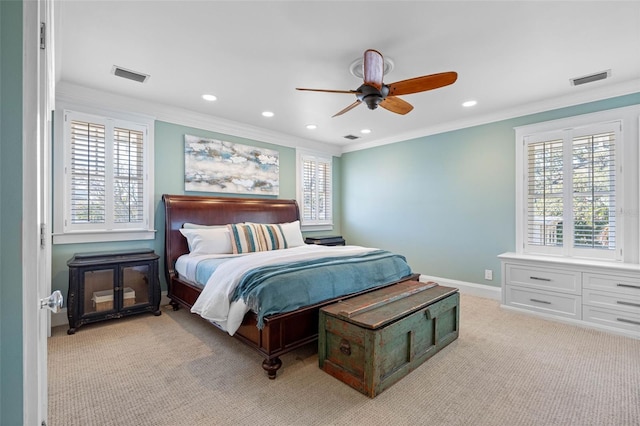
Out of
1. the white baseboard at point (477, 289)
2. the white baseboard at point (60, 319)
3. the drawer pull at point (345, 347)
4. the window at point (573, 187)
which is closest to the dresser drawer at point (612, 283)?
the window at point (573, 187)

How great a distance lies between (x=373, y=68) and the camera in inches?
92.4

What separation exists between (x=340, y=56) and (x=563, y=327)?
364cm

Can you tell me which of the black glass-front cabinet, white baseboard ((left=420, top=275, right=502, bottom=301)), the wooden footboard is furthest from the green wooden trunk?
the black glass-front cabinet

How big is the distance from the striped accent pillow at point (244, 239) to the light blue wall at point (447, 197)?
2.61m

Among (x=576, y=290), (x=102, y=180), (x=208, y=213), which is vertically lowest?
(x=576, y=290)

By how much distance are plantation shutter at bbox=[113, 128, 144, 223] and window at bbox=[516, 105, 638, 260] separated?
493 cm

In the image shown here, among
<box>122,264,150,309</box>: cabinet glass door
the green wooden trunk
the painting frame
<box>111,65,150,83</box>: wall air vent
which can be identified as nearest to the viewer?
the green wooden trunk

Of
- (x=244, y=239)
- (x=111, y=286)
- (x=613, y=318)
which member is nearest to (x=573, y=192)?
(x=613, y=318)

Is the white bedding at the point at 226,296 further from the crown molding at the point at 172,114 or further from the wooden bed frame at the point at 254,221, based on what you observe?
the crown molding at the point at 172,114

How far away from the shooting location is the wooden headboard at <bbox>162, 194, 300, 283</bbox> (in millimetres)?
3875

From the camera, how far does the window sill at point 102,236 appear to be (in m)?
3.30

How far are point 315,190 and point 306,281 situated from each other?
3562 mm
